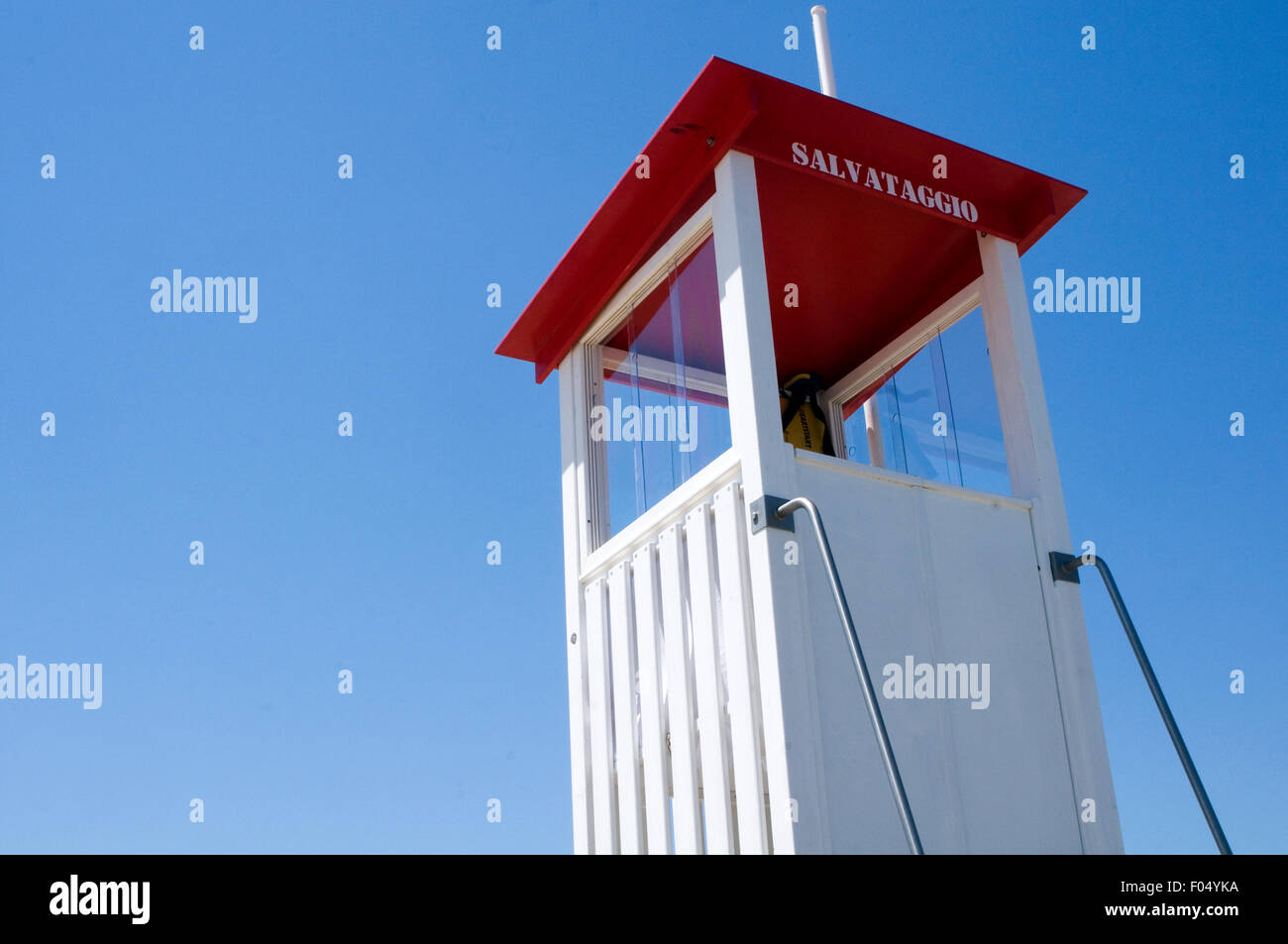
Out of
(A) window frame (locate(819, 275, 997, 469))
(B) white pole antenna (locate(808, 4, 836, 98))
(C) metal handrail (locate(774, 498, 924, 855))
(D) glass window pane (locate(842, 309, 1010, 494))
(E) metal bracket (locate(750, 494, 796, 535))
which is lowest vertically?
(C) metal handrail (locate(774, 498, 924, 855))

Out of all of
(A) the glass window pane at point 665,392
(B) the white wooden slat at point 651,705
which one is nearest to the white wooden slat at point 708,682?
(B) the white wooden slat at point 651,705

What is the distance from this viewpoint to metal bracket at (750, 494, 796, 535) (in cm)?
602

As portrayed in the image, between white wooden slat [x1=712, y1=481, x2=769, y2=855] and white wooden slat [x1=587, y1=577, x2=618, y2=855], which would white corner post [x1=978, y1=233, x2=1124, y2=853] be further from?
white wooden slat [x1=587, y1=577, x2=618, y2=855]

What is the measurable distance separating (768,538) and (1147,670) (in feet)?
5.99

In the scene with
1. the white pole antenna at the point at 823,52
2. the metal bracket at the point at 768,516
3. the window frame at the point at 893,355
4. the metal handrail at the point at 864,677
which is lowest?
the metal handrail at the point at 864,677

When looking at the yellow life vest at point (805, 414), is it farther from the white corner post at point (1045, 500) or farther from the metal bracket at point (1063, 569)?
the metal bracket at point (1063, 569)

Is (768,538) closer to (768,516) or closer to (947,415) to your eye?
(768,516)

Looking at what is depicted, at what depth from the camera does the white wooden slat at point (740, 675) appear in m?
5.85

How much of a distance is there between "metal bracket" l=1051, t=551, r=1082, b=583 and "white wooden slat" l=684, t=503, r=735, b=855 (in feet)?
6.08

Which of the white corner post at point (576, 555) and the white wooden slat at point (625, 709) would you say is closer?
the white wooden slat at point (625, 709)

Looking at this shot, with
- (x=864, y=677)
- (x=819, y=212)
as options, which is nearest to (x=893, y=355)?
(x=819, y=212)

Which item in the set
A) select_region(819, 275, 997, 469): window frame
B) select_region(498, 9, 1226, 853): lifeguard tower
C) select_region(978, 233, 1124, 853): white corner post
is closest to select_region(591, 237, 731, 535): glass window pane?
select_region(498, 9, 1226, 853): lifeguard tower

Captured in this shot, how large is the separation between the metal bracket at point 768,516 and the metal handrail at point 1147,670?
1.62 m
